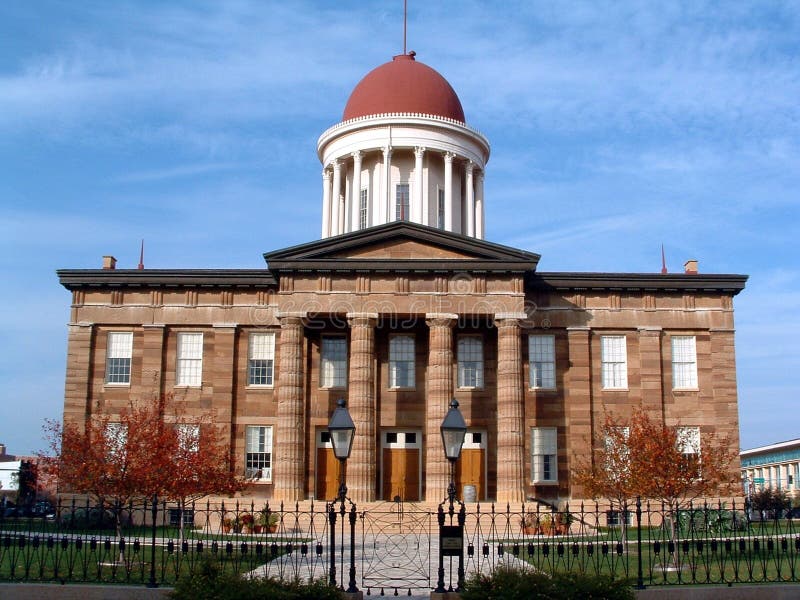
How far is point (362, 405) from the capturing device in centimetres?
3703

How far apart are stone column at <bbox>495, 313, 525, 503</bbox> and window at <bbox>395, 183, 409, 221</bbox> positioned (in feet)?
40.3

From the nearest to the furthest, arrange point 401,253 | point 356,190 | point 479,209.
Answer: point 401,253 < point 356,190 < point 479,209

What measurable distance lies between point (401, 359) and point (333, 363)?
3003mm

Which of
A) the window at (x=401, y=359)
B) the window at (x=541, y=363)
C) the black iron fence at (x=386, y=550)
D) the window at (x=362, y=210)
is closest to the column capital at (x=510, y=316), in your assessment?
the window at (x=541, y=363)

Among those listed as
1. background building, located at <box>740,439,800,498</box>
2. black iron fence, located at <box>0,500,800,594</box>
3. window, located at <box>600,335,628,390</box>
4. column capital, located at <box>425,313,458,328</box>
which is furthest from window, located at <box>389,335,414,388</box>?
background building, located at <box>740,439,800,498</box>

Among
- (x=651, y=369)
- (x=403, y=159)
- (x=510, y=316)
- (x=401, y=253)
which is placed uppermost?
(x=403, y=159)

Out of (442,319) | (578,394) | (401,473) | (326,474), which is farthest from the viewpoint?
(578,394)

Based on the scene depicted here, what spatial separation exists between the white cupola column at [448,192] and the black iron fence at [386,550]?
664 inches

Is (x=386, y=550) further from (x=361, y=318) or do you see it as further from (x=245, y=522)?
(x=361, y=318)

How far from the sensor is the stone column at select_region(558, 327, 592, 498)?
40375 mm

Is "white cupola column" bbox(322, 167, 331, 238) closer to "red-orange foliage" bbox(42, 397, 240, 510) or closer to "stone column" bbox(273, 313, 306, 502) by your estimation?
"stone column" bbox(273, 313, 306, 502)

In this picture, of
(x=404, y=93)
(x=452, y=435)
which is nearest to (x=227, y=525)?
(x=452, y=435)

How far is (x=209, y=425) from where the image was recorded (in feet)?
122

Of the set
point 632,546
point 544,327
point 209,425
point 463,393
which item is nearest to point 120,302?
point 209,425
